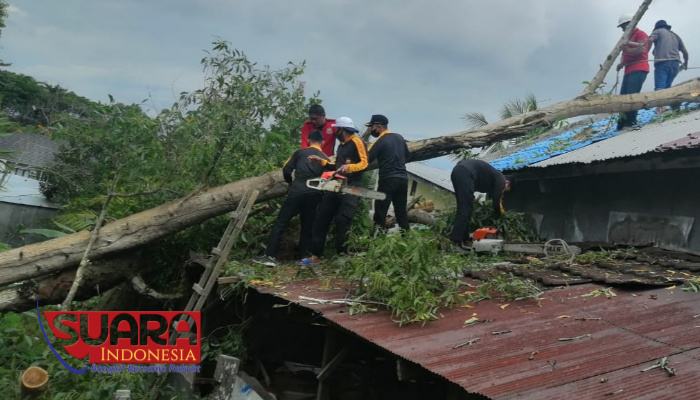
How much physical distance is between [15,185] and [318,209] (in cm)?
1696

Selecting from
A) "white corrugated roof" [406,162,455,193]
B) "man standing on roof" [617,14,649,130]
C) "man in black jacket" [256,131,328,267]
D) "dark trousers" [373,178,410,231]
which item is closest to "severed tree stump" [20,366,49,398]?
"man in black jacket" [256,131,328,267]

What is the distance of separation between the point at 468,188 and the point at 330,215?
186 cm

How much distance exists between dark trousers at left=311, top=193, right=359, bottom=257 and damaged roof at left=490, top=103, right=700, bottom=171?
2.88m

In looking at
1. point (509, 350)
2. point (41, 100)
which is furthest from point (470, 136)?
point (41, 100)

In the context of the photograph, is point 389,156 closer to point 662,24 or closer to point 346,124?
point 346,124

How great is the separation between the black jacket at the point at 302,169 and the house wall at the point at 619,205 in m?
3.61

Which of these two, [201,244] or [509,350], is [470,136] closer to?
[201,244]

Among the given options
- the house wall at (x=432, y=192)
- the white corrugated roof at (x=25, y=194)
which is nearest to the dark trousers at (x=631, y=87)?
the house wall at (x=432, y=192)

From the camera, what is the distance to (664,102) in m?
9.15

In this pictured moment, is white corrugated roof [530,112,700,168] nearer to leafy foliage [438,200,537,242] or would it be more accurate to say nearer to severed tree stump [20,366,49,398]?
leafy foliage [438,200,537,242]

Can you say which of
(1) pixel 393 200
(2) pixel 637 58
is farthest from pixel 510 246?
(2) pixel 637 58

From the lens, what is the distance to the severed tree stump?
160 inches

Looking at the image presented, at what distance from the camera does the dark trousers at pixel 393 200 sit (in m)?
7.11

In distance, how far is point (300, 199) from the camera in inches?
270
